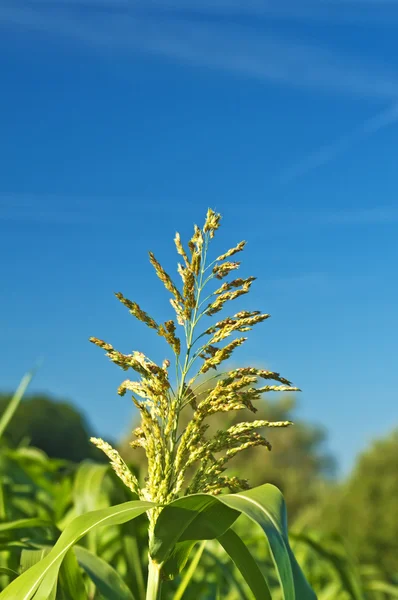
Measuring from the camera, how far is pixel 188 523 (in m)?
1.19

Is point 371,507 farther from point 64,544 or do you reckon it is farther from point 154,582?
point 64,544

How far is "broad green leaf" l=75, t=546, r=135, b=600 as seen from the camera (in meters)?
1.62

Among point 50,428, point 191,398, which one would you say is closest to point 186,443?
point 191,398

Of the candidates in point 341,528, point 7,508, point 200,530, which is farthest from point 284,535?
point 341,528

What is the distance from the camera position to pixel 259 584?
3.97 feet

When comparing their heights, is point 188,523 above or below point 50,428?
below

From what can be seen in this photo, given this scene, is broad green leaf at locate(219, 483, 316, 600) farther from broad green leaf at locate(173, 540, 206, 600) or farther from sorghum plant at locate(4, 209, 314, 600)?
broad green leaf at locate(173, 540, 206, 600)

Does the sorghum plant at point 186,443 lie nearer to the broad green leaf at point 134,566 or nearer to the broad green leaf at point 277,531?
the broad green leaf at point 277,531

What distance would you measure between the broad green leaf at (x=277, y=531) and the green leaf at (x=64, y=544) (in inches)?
6.5

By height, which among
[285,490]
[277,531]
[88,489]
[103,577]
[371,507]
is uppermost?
[285,490]

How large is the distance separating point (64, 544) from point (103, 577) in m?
0.55

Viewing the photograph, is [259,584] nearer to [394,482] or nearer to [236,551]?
[236,551]

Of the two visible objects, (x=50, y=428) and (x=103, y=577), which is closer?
(x=103, y=577)

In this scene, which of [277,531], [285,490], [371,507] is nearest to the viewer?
[277,531]
